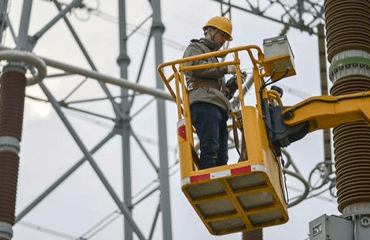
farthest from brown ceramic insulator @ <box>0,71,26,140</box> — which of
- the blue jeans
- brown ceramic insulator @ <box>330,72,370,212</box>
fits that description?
brown ceramic insulator @ <box>330,72,370,212</box>

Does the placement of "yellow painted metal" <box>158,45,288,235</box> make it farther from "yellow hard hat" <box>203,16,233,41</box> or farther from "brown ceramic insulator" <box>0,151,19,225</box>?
"brown ceramic insulator" <box>0,151,19,225</box>

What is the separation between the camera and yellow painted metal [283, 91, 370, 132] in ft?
34.8

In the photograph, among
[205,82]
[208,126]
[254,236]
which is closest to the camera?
[208,126]

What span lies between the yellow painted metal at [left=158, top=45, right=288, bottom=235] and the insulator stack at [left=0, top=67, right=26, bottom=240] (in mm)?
7308

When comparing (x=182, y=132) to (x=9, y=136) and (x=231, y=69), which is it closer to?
(x=231, y=69)

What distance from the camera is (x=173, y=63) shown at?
10.8 metres

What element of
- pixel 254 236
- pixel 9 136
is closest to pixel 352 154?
pixel 9 136

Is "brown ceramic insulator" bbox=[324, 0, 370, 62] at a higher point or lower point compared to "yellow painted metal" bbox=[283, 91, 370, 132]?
higher

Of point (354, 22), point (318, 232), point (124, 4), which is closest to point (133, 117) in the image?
point (124, 4)

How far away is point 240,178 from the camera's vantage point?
10312mm

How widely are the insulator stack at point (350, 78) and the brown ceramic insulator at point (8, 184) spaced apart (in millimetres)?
7662

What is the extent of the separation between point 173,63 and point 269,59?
991 millimetres

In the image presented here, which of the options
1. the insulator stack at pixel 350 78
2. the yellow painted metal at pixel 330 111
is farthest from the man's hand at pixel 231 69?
the insulator stack at pixel 350 78

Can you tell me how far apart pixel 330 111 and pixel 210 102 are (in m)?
1.28
